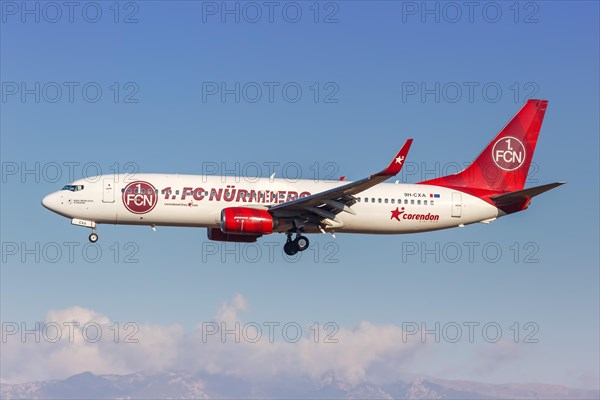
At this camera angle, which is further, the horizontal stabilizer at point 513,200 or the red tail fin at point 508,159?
the red tail fin at point 508,159

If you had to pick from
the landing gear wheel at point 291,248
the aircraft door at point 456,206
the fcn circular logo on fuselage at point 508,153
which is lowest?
the landing gear wheel at point 291,248

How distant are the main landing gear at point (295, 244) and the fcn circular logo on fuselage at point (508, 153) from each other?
51.1 ft

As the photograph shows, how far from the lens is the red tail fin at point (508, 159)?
6481 centimetres

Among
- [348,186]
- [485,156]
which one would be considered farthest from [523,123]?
[348,186]

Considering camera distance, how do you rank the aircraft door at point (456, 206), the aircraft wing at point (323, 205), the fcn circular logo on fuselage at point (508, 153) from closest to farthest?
the aircraft wing at point (323, 205) → the aircraft door at point (456, 206) → the fcn circular logo on fuselage at point (508, 153)

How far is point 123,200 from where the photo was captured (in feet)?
185

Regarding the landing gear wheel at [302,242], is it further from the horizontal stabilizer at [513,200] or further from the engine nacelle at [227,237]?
the horizontal stabilizer at [513,200]

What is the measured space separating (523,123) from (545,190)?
11.7m

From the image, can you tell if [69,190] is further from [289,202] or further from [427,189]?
[427,189]

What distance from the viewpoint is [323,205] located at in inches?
2275

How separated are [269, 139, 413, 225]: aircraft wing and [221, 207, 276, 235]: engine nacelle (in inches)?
36.9

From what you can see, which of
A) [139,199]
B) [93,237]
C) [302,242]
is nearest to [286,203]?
[302,242]

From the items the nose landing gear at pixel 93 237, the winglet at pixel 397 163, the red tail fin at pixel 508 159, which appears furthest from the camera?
the red tail fin at pixel 508 159

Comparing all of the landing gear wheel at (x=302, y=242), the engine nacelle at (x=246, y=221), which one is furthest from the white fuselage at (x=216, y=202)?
the landing gear wheel at (x=302, y=242)
